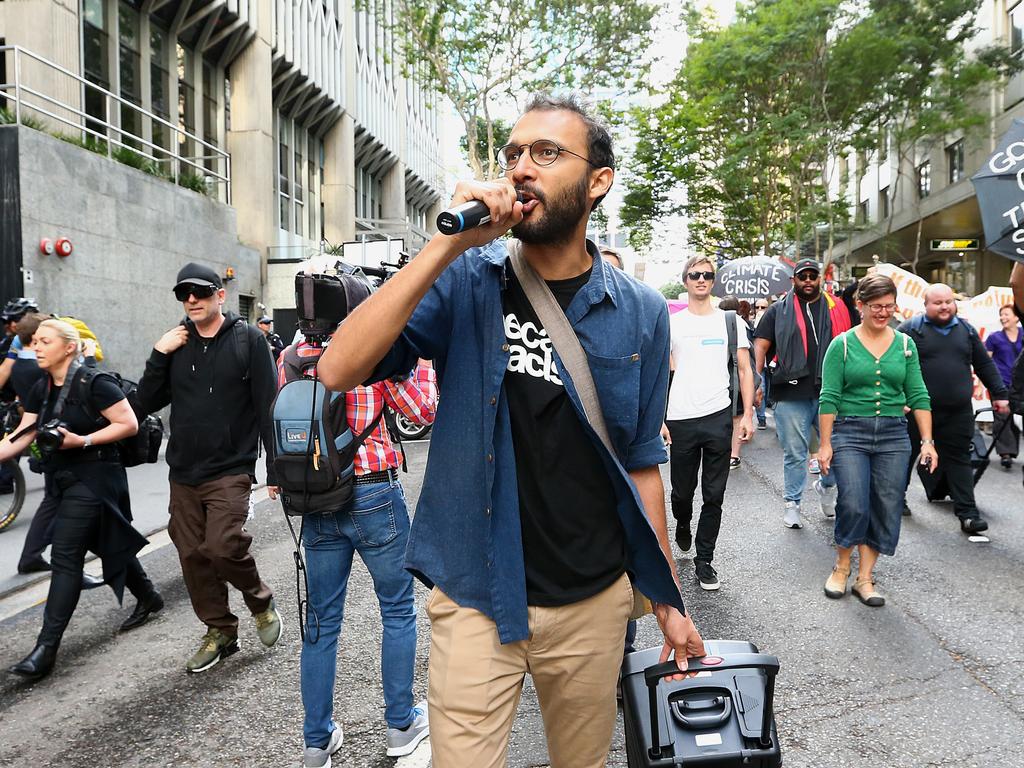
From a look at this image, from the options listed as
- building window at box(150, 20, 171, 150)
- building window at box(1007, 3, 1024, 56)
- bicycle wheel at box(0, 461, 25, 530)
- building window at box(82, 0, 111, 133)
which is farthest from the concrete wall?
building window at box(1007, 3, 1024, 56)

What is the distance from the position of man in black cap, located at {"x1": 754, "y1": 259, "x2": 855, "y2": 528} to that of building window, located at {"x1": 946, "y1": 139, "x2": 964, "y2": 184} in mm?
26112

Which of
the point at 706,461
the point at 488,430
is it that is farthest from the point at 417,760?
the point at 706,461

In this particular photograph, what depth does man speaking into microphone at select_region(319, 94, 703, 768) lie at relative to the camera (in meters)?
2.02

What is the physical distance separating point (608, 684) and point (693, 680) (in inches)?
9.8

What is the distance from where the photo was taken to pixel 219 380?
14.7 ft

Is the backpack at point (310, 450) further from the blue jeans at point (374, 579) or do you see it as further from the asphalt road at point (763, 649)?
the asphalt road at point (763, 649)

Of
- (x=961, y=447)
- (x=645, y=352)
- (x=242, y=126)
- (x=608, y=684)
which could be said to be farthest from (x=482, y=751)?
(x=242, y=126)

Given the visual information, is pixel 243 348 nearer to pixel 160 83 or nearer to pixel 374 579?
pixel 374 579

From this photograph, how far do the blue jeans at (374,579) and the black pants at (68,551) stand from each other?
1.89 meters

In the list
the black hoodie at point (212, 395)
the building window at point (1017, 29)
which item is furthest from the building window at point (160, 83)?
the building window at point (1017, 29)

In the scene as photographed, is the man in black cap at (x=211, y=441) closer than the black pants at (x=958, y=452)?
Yes

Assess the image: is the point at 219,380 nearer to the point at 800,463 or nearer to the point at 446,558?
the point at 446,558

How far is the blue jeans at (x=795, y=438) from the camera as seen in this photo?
7.40m

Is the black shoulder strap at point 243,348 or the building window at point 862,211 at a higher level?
the building window at point 862,211
